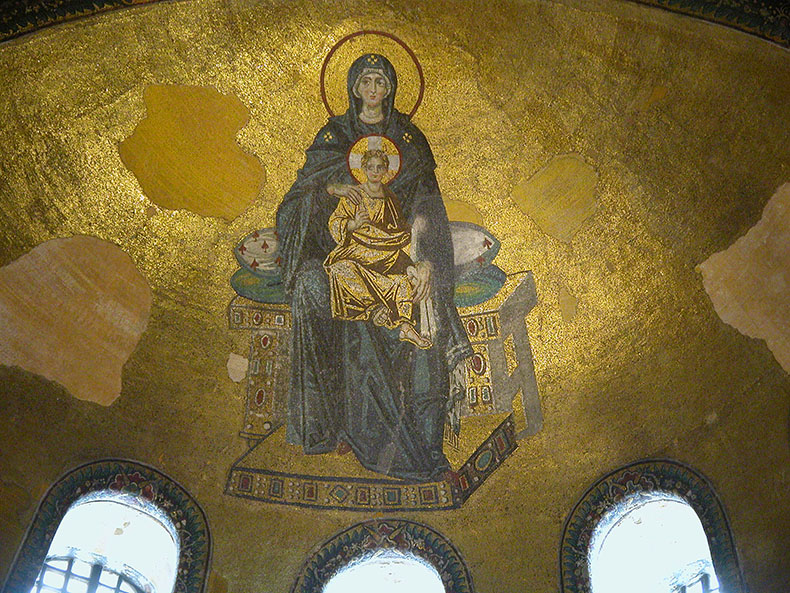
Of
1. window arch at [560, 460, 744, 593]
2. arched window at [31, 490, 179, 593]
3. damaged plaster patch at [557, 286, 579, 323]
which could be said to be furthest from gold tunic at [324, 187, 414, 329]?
arched window at [31, 490, 179, 593]

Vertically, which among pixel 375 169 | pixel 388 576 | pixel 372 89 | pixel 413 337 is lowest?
pixel 388 576

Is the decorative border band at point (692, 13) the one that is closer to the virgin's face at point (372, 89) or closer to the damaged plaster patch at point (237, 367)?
the virgin's face at point (372, 89)

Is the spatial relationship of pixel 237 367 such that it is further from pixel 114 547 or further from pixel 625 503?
pixel 625 503

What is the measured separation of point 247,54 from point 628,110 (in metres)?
3.48

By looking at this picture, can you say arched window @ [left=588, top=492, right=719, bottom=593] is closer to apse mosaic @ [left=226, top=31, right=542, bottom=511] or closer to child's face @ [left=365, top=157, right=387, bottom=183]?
apse mosaic @ [left=226, top=31, right=542, bottom=511]

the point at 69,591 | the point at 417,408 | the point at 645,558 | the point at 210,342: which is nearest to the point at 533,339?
the point at 417,408

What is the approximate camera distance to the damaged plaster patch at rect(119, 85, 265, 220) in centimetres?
1145

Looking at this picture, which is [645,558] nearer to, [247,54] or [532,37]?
[532,37]

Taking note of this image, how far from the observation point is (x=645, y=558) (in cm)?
1115

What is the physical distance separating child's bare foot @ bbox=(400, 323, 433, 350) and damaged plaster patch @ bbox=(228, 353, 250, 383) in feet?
5.03

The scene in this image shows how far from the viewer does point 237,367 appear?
1179 cm

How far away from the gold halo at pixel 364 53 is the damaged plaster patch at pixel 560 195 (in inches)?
53.0

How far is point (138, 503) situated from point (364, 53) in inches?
180

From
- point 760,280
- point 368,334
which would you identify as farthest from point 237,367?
point 760,280
